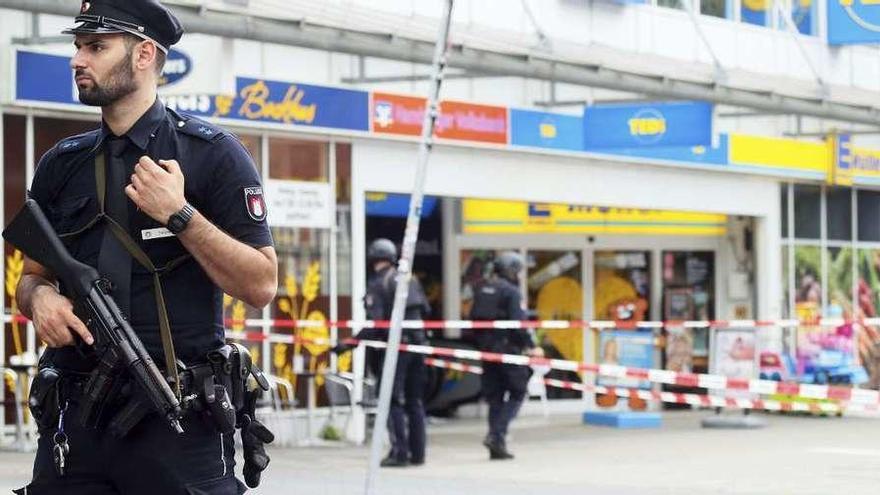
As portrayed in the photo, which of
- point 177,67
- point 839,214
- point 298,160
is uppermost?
point 177,67

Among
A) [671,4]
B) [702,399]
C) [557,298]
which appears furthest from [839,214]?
[702,399]

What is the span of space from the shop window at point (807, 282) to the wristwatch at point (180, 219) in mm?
24208

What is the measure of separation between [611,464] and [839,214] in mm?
13476

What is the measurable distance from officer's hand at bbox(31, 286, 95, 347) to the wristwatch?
0.30 metres

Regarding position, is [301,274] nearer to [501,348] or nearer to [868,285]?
[501,348]

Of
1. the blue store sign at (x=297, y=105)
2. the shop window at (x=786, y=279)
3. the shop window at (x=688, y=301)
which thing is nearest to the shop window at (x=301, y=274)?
the blue store sign at (x=297, y=105)

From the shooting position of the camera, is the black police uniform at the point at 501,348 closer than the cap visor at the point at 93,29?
No

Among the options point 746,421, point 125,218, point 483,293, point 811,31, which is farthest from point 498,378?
point 125,218

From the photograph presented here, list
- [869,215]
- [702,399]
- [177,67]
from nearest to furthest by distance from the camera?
[177,67] → [702,399] → [869,215]

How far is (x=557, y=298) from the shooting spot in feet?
84.3

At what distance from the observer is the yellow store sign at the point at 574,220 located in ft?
79.0

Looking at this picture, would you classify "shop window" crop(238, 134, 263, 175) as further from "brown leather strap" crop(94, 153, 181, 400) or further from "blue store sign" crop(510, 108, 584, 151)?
"brown leather strap" crop(94, 153, 181, 400)

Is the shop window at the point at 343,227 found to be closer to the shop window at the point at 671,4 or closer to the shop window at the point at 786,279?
the shop window at the point at 671,4

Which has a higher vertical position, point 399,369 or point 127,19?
point 127,19
